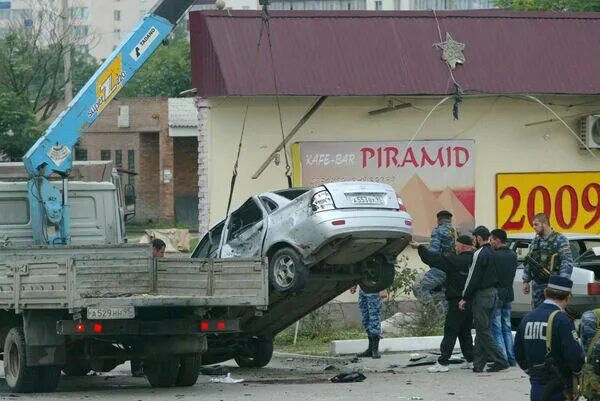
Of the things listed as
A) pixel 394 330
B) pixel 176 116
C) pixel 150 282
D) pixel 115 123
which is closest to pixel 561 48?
pixel 394 330

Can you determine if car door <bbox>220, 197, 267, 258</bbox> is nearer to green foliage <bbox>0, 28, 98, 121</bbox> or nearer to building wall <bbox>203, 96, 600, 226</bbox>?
building wall <bbox>203, 96, 600, 226</bbox>

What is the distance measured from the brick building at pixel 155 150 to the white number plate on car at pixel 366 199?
4055cm

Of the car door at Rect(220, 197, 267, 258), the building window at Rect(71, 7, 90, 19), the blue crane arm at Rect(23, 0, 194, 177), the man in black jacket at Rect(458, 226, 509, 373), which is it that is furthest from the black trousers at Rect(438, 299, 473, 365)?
the building window at Rect(71, 7, 90, 19)

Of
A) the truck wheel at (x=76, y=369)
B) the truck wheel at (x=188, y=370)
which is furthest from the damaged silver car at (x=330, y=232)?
the truck wheel at (x=76, y=369)

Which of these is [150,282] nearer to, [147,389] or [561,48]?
[147,389]

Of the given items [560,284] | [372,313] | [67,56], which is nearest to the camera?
[560,284]

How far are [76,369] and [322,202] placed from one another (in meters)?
3.90

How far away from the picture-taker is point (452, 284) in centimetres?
1761

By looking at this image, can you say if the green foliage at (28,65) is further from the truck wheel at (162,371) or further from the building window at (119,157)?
the truck wheel at (162,371)

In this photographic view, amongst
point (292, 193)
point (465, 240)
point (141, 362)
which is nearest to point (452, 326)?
point (465, 240)

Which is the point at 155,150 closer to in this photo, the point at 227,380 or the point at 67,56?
the point at 67,56

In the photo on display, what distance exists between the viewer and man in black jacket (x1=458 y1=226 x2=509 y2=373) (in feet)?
56.1

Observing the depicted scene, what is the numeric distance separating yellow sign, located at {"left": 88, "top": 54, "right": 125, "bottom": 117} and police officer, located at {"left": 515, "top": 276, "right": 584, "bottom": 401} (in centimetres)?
1032

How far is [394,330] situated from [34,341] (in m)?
7.38
